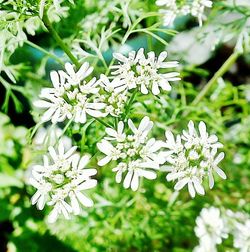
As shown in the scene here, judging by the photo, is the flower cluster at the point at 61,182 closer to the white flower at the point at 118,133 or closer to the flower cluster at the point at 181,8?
the white flower at the point at 118,133

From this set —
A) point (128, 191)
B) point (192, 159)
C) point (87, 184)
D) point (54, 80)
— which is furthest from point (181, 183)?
point (128, 191)

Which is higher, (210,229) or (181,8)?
(181,8)

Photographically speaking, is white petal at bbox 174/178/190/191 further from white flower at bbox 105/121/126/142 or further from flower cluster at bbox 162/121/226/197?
white flower at bbox 105/121/126/142

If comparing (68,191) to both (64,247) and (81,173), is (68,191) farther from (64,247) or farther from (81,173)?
(64,247)

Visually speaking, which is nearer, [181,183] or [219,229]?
[181,183]

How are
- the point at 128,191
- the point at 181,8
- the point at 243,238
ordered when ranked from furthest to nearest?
the point at 128,191 → the point at 243,238 → the point at 181,8

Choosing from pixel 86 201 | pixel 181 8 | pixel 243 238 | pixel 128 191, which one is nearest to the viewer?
pixel 86 201

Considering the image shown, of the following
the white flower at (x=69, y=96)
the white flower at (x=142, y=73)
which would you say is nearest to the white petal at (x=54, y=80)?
the white flower at (x=69, y=96)

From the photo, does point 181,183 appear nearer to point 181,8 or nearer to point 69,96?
point 69,96
